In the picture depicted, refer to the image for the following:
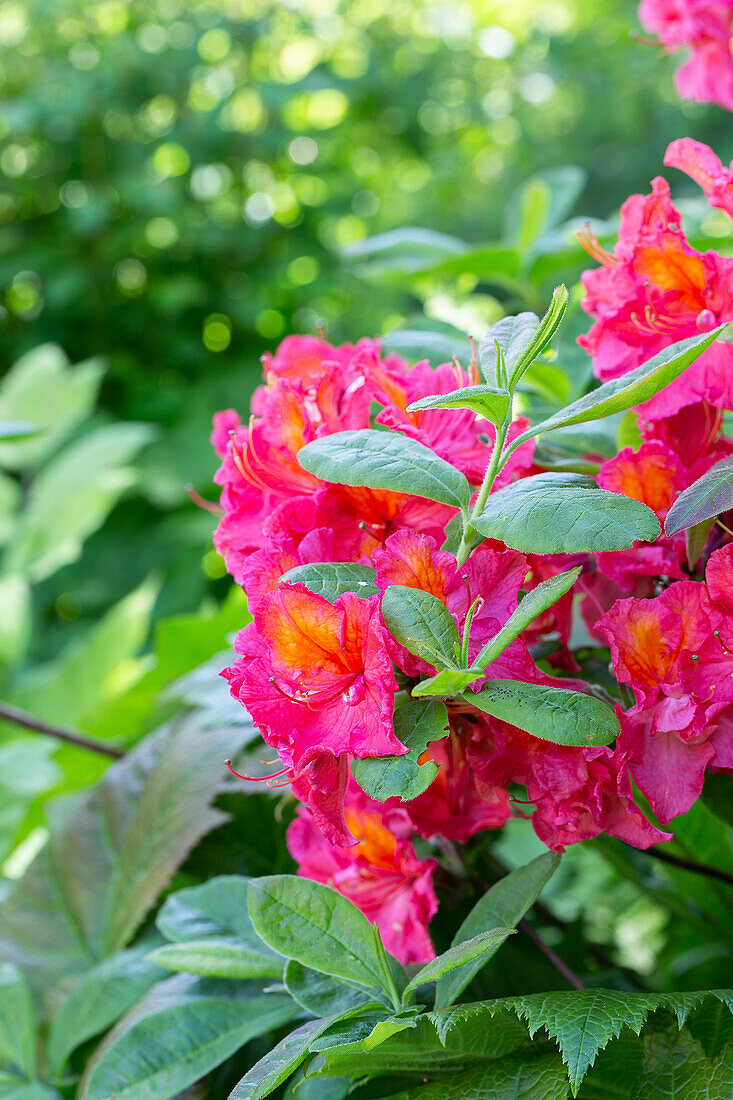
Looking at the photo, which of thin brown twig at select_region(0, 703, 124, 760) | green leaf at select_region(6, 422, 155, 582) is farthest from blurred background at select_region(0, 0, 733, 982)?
thin brown twig at select_region(0, 703, 124, 760)

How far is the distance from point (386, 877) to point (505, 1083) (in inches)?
3.4

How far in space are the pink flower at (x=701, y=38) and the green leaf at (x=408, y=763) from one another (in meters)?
0.46

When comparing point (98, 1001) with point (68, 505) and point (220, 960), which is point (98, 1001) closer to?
point (220, 960)

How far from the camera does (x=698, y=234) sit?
0.52m

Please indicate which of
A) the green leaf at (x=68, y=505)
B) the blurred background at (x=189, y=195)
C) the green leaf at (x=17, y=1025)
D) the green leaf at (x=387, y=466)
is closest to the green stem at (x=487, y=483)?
the green leaf at (x=387, y=466)

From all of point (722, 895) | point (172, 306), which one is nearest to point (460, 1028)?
point (722, 895)

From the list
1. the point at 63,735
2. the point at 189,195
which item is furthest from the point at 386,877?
the point at 189,195

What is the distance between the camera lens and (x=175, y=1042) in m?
0.38

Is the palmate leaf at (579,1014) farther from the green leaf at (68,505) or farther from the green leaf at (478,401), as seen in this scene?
the green leaf at (68,505)

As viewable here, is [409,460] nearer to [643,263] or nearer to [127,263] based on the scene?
[643,263]

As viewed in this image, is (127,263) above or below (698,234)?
below

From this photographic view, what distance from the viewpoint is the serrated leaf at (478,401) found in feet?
0.90

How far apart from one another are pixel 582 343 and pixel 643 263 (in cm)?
4

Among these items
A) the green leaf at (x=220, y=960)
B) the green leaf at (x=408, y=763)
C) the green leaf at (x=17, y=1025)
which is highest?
the green leaf at (x=408, y=763)
